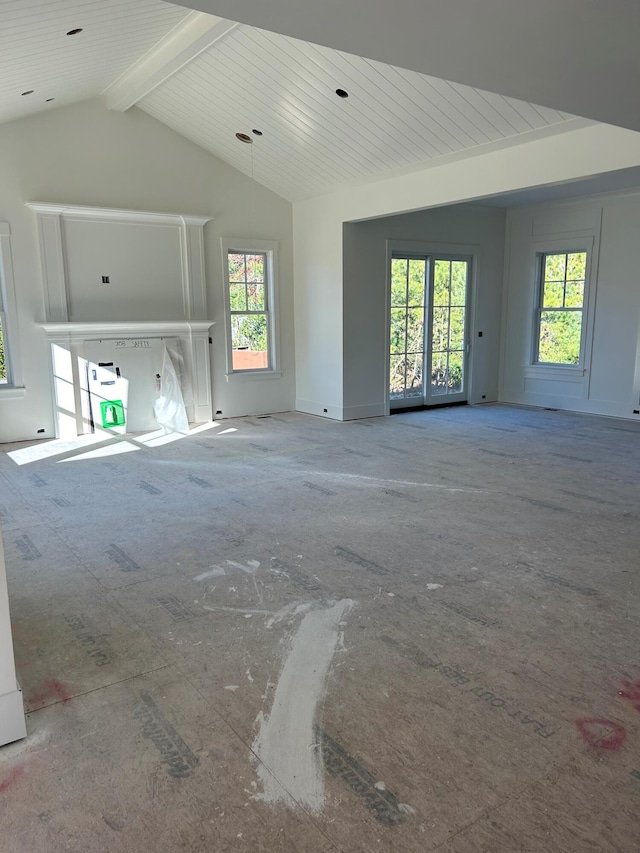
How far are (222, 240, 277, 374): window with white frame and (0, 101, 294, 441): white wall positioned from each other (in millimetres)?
147

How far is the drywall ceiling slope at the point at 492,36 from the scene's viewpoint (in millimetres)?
2111

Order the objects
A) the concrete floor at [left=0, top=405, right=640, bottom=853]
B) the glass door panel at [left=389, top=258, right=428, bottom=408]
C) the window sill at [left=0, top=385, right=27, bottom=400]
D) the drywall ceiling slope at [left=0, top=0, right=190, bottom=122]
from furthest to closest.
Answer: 1. the glass door panel at [left=389, top=258, right=428, bottom=408]
2. the window sill at [left=0, top=385, right=27, bottom=400]
3. the drywall ceiling slope at [left=0, top=0, right=190, bottom=122]
4. the concrete floor at [left=0, top=405, right=640, bottom=853]

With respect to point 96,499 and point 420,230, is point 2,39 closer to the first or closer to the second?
point 96,499

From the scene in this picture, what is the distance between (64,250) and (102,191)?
0.80m

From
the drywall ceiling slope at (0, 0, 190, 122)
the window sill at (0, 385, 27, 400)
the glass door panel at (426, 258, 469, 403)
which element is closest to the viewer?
the drywall ceiling slope at (0, 0, 190, 122)

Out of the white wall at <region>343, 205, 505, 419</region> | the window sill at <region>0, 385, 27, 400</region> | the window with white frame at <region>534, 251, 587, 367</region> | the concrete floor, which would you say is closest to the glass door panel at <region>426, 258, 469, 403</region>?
the white wall at <region>343, 205, 505, 419</region>

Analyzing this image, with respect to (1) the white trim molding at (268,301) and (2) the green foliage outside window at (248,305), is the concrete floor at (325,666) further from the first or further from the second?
(2) the green foliage outside window at (248,305)

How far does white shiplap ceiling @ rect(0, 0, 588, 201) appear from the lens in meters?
4.47

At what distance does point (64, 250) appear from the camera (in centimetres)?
658

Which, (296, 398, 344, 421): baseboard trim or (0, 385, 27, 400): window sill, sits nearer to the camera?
(0, 385, 27, 400): window sill

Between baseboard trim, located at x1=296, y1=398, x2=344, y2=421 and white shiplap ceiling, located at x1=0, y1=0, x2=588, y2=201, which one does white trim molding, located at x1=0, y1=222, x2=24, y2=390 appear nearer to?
white shiplap ceiling, located at x1=0, y1=0, x2=588, y2=201

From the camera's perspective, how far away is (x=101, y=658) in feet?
8.33

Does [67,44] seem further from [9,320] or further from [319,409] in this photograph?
[319,409]

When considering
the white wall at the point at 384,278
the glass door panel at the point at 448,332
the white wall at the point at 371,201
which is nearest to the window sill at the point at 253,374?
the white wall at the point at 371,201
